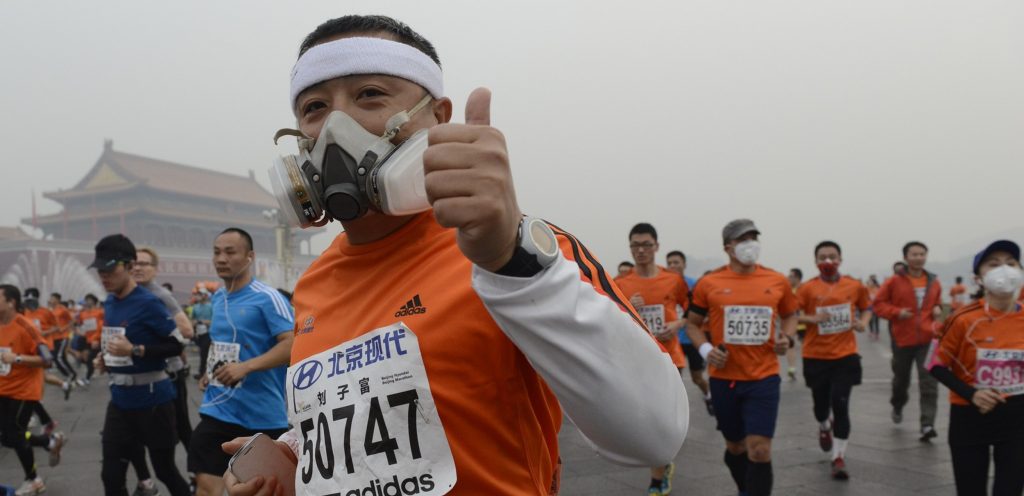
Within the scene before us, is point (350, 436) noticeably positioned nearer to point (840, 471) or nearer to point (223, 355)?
point (223, 355)

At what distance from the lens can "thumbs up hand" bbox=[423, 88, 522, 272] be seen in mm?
997

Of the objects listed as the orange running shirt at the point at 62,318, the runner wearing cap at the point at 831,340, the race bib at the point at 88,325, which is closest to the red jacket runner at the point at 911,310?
the runner wearing cap at the point at 831,340

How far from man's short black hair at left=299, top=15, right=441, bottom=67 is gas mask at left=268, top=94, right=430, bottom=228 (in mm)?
182

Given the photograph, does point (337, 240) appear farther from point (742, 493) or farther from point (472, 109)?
point (742, 493)

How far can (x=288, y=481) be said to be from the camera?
175 centimetres

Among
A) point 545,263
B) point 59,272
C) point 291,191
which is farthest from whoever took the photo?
point 59,272

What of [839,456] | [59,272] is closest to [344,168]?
[839,456]

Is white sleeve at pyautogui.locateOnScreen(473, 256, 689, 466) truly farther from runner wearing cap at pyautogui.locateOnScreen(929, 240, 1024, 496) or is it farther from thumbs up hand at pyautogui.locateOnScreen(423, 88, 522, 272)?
runner wearing cap at pyautogui.locateOnScreen(929, 240, 1024, 496)

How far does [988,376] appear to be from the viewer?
→ 4414mm

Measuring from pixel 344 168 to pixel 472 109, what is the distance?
0.46 metres

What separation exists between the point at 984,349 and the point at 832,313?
2.99 meters

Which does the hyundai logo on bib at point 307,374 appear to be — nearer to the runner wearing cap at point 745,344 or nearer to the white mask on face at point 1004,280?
the runner wearing cap at point 745,344

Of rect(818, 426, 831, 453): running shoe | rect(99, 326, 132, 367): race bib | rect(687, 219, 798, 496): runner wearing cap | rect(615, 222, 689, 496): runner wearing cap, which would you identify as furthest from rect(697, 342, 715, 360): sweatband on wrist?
rect(99, 326, 132, 367): race bib

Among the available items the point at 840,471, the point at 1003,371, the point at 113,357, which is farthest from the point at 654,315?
the point at 113,357
